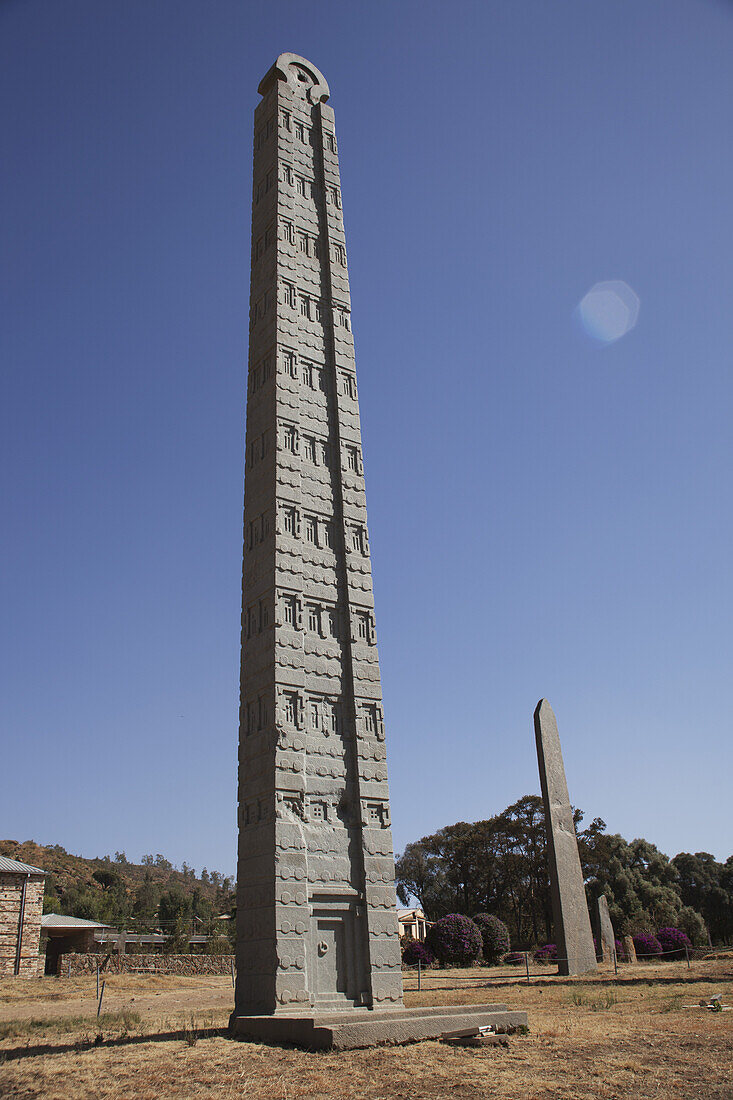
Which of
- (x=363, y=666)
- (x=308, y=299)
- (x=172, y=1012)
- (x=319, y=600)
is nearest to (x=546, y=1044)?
(x=363, y=666)

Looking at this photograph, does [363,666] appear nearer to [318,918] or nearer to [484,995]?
[318,918]

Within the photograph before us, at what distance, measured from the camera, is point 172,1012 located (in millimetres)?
15250

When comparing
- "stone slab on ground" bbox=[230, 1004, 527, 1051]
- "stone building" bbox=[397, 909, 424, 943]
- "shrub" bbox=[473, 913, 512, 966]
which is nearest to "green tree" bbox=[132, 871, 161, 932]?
"stone building" bbox=[397, 909, 424, 943]

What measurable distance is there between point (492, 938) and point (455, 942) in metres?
2.84

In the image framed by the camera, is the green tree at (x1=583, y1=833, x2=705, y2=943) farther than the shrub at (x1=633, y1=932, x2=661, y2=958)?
Yes

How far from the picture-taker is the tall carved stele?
11.9 metres

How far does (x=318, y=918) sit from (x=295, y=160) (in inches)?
648

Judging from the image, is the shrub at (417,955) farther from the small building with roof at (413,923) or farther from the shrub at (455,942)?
the small building with roof at (413,923)

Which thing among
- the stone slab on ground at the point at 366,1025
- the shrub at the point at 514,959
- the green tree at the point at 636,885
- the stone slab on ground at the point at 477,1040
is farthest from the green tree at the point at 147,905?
the stone slab on ground at the point at 477,1040

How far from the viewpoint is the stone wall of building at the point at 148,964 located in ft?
91.2

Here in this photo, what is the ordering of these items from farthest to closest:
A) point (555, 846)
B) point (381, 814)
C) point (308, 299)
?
point (555, 846) < point (308, 299) < point (381, 814)

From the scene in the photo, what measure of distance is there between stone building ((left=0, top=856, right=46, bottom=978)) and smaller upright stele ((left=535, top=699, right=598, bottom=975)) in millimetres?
19514

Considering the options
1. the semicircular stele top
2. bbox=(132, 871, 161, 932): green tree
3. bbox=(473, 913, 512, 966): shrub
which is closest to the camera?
the semicircular stele top

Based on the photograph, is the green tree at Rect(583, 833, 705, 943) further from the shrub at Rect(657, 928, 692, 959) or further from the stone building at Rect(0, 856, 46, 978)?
the stone building at Rect(0, 856, 46, 978)
